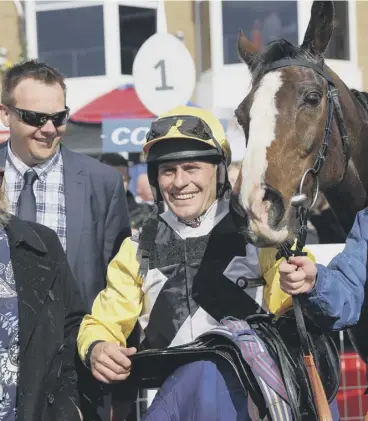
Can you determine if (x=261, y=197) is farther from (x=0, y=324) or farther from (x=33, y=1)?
(x=33, y=1)

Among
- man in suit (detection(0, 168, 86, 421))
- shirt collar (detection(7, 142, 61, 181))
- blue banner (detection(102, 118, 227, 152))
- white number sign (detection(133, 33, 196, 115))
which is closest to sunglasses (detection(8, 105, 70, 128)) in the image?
shirt collar (detection(7, 142, 61, 181))

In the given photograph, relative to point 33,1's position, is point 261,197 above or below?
below

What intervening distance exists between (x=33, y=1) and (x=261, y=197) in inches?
614

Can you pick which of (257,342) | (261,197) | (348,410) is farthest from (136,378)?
(348,410)

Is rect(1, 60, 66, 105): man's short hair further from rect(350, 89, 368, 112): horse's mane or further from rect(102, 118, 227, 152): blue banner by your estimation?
rect(102, 118, 227, 152): blue banner

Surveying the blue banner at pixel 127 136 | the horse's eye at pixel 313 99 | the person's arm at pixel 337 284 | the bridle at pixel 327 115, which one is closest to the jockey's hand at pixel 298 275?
the person's arm at pixel 337 284

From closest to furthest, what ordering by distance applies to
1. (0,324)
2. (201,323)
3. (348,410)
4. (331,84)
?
(0,324) → (201,323) → (331,84) → (348,410)

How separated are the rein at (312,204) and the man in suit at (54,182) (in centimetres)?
96

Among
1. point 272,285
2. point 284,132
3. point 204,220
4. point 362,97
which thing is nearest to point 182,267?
point 204,220

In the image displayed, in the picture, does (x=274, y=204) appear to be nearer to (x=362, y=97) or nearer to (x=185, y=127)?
(x=185, y=127)

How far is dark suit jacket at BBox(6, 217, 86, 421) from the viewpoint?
2838 millimetres

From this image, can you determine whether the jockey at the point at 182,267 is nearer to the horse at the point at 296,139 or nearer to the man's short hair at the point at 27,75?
the horse at the point at 296,139

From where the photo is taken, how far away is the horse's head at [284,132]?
319 cm

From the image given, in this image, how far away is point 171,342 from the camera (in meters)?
3.11
